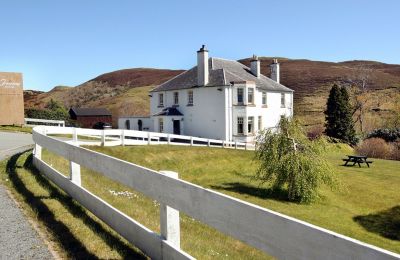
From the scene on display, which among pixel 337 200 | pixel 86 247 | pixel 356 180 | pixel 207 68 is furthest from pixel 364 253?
pixel 207 68

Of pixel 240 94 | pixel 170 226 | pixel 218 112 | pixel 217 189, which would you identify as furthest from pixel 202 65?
pixel 170 226

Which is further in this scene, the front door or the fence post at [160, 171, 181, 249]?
the front door

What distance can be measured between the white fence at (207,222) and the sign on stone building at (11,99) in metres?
34.7

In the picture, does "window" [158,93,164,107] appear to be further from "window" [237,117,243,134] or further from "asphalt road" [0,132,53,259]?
"asphalt road" [0,132,53,259]

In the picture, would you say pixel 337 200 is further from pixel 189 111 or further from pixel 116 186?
pixel 189 111

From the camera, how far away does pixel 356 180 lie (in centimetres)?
2522

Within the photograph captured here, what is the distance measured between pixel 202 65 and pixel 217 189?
24.0 meters

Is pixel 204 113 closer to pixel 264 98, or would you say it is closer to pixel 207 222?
pixel 264 98

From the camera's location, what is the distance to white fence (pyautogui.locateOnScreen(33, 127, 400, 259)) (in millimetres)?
2834

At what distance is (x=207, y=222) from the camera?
418 cm

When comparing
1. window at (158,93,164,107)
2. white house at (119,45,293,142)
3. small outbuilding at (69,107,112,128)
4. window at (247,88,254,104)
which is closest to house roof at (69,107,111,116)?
small outbuilding at (69,107,112,128)

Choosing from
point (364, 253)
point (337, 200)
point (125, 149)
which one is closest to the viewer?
point (364, 253)

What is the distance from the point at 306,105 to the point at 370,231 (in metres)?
74.6

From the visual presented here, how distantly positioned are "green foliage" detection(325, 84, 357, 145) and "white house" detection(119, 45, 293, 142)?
672 centimetres
